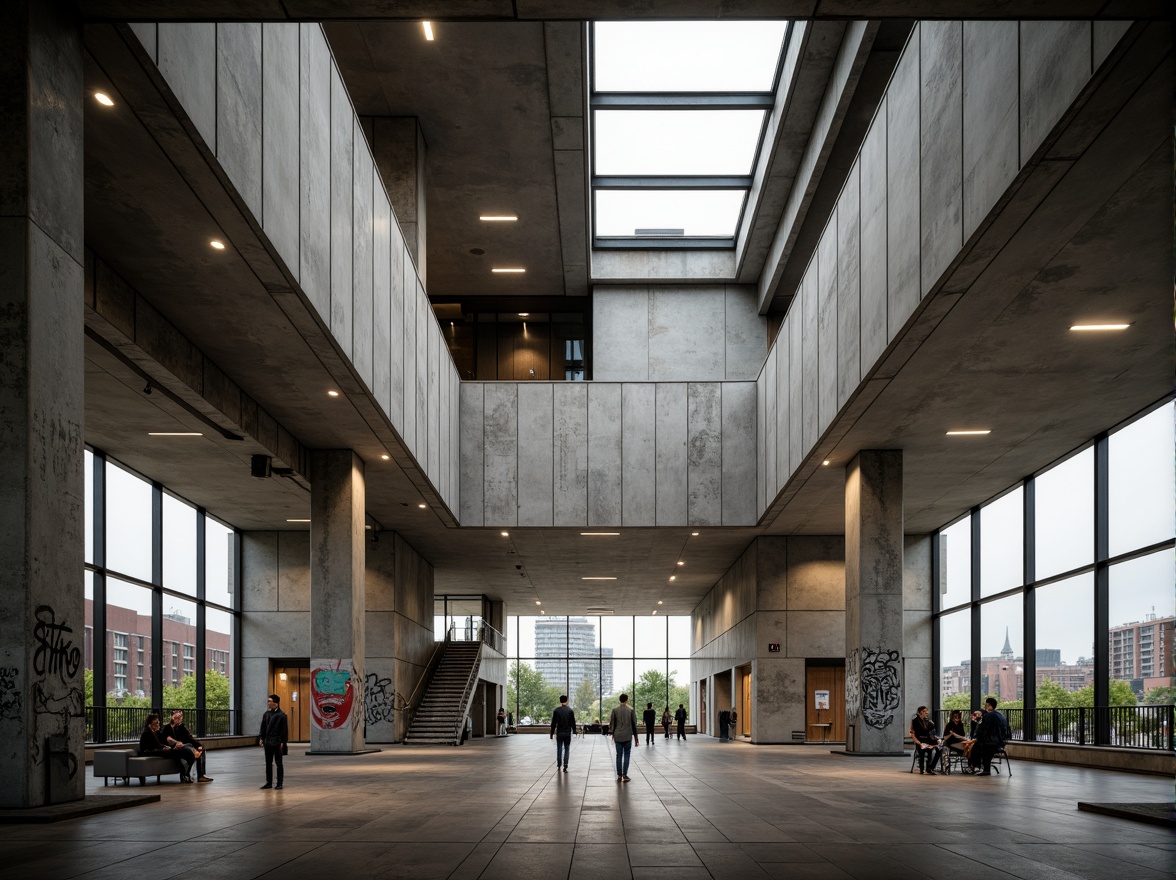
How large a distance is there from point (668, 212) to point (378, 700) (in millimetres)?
17821

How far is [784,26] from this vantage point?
80.9 ft

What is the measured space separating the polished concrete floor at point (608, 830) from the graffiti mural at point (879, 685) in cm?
397

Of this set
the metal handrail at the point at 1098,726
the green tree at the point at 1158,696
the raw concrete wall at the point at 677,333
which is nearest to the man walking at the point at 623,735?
the metal handrail at the point at 1098,726

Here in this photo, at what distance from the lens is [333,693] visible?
83.4ft

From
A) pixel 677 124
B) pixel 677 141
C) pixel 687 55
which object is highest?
pixel 687 55

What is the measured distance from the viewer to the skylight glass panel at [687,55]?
24672mm

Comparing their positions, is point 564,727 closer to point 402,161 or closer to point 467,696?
point 402,161

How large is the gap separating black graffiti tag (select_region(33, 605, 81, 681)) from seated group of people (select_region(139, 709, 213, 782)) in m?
9.71

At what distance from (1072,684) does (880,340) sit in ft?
45.1

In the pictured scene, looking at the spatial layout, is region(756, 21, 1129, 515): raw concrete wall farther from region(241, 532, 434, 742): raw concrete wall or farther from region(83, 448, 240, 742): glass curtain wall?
region(83, 448, 240, 742): glass curtain wall

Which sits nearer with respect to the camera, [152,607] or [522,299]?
[152,607]

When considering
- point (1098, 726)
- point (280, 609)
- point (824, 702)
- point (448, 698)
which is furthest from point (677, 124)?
point (448, 698)

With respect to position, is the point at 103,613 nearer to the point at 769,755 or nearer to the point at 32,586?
the point at 769,755

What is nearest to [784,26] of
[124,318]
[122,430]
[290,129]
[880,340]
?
[880,340]
